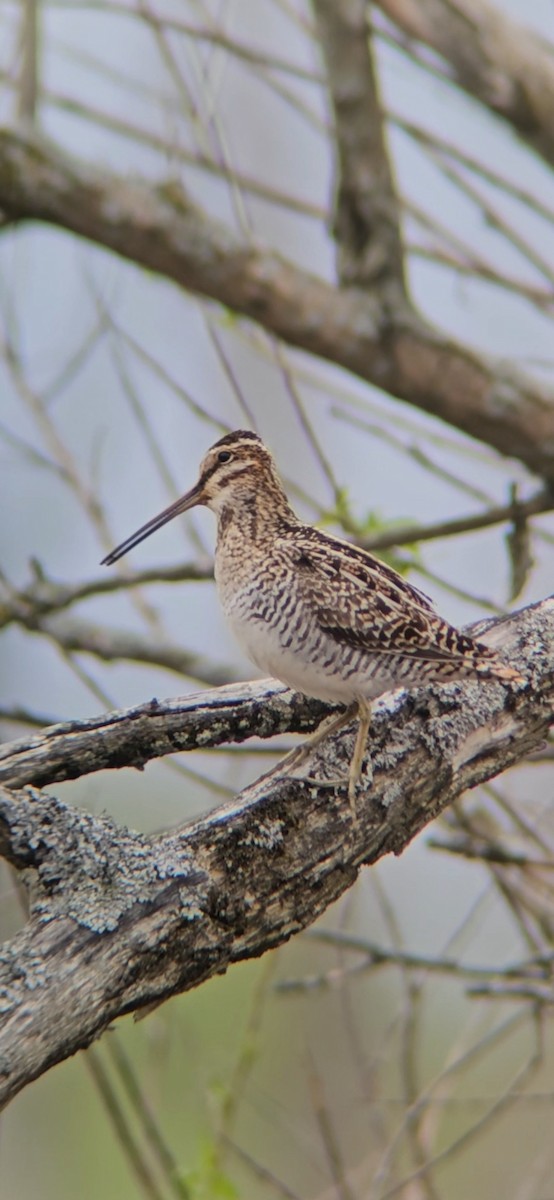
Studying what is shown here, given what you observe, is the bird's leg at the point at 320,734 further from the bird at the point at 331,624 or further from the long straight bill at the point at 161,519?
the long straight bill at the point at 161,519

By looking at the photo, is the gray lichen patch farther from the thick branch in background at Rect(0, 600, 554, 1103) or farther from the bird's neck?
the bird's neck

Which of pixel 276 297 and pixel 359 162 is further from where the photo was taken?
pixel 359 162

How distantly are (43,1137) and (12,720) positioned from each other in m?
5.72

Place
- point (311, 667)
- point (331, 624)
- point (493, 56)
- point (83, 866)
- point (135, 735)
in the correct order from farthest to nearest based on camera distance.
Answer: point (493, 56) < point (331, 624) < point (311, 667) < point (135, 735) < point (83, 866)

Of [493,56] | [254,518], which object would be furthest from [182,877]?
[493,56]

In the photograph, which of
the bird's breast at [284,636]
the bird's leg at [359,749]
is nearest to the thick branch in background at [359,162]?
the bird's breast at [284,636]

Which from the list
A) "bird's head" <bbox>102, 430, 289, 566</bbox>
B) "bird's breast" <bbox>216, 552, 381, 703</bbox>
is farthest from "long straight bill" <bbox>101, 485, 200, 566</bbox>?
Answer: "bird's breast" <bbox>216, 552, 381, 703</bbox>

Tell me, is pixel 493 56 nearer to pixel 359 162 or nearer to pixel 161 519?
pixel 359 162

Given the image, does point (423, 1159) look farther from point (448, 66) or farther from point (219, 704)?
point (448, 66)

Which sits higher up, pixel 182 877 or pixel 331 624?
pixel 331 624

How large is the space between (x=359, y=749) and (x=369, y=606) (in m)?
0.46

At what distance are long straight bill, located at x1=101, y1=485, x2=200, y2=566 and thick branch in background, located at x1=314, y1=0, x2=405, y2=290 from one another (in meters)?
1.29

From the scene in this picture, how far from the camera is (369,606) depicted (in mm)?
2809

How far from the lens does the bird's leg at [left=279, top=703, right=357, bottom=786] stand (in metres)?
2.45
